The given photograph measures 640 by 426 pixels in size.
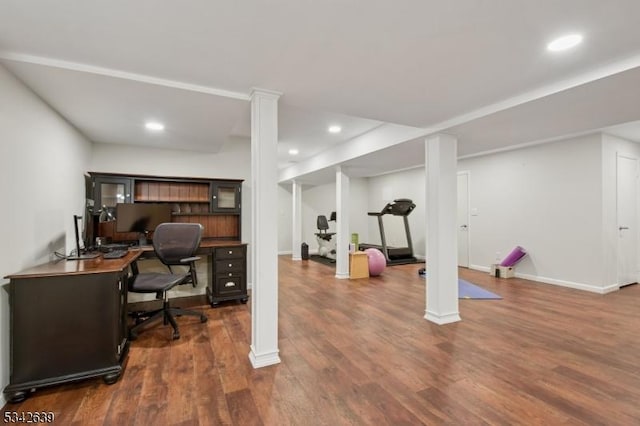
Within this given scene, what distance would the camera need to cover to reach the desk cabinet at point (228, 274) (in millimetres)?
3908

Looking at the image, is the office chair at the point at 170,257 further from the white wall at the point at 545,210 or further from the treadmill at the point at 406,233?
the white wall at the point at 545,210

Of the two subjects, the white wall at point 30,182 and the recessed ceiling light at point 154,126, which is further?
the recessed ceiling light at point 154,126

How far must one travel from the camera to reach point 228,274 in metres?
3.98

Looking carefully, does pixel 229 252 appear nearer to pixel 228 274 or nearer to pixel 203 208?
pixel 228 274

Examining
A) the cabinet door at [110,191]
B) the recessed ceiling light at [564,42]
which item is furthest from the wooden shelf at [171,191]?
the recessed ceiling light at [564,42]

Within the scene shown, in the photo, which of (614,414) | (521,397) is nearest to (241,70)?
(521,397)

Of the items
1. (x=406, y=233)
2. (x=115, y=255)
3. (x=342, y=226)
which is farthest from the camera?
(x=406, y=233)

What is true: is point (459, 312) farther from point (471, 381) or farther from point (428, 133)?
point (428, 133)

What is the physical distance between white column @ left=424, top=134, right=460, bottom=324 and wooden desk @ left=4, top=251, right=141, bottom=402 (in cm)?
310

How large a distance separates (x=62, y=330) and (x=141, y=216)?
2.05m

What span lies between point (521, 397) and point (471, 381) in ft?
1.01

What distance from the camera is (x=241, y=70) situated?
6.91 feet

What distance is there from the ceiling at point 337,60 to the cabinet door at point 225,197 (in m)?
1.33

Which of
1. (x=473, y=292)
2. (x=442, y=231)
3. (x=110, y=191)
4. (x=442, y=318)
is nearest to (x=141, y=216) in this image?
(x=110, y=191)
